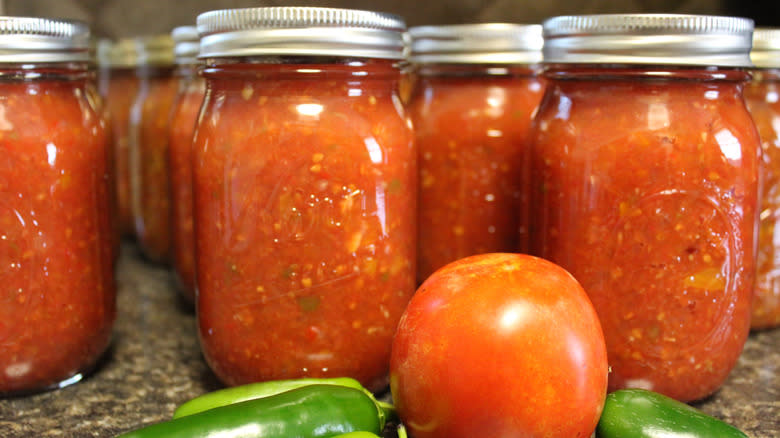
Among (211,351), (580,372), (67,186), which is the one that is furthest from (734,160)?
(67,186)

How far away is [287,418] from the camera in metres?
0.76

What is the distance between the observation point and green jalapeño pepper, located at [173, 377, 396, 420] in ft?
2.70

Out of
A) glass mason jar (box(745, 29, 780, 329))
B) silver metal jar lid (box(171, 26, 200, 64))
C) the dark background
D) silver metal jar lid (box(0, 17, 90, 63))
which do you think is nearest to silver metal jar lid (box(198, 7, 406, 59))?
silver metal jar lid (box(0, 17, 90, 63))

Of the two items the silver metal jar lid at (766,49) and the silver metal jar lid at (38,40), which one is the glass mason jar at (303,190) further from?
the silver metal jar lid at (766,49)

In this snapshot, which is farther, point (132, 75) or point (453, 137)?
point (132, 75)

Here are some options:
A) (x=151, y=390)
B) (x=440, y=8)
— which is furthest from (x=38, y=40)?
(x=440, y=8)

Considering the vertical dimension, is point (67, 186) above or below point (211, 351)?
above

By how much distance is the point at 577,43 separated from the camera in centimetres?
88

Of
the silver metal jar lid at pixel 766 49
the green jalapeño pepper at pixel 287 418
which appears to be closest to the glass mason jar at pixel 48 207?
the green jalapeño pepper at pixel 287 418

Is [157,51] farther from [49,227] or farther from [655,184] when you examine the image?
[655,184]

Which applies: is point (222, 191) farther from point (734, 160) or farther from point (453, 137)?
point (734, 160)

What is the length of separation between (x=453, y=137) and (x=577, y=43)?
9.9 inches

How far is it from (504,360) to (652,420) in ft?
0.56

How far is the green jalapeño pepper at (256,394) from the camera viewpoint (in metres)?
0.82
